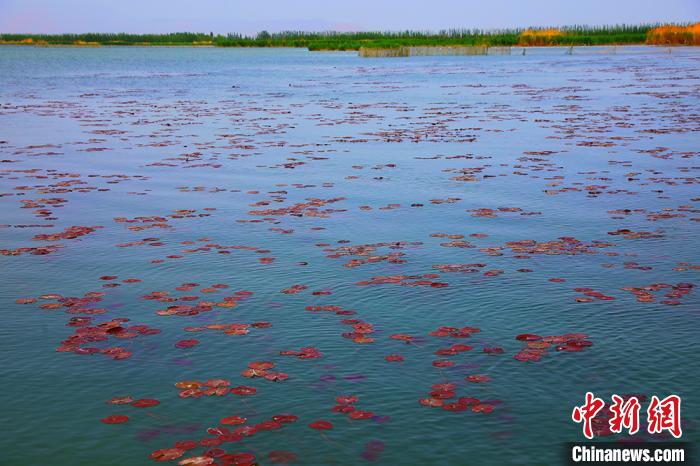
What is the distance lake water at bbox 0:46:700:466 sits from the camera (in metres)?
7.32

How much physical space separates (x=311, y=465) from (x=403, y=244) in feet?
23.1

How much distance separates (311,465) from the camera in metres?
6.62

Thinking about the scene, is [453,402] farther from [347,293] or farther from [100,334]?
[100,334]

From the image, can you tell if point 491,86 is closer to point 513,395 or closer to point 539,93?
point 539,93

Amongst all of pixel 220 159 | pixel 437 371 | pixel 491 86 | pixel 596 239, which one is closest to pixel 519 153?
pixel 220 159

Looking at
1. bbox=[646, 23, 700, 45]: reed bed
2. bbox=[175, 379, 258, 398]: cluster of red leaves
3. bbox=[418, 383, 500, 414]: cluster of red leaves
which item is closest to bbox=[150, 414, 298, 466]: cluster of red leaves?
bbox=[175, 379, 258, 398]: cluster of red leaves

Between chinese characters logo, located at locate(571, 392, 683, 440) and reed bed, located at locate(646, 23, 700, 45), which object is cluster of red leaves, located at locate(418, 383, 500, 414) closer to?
chinese characters logo, located at locate(571, 392, 683, 440)

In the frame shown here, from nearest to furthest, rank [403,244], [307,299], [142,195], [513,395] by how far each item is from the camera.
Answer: [513,395] < [307,299] < [403,244] < [142,195]

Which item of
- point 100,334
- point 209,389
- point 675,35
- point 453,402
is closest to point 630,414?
point 453,402

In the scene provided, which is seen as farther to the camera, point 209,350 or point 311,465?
point 209,350

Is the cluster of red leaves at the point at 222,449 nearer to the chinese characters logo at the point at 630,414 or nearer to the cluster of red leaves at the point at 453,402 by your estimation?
the cluster of red leaves at the point at 453,402

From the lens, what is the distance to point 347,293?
35.6 feet

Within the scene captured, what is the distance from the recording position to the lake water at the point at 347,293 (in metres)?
7.32

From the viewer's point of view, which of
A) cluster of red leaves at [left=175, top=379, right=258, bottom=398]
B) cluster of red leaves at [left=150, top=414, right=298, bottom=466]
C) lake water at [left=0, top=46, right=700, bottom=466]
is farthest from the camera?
cluster of red leaves at [left=175, top=379, right=258, bottom=398]
